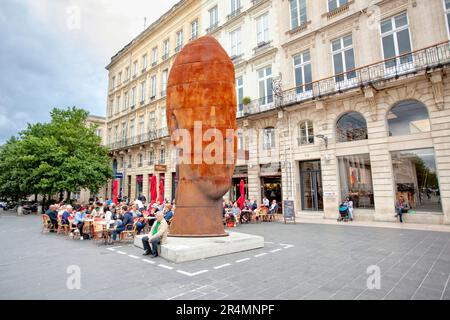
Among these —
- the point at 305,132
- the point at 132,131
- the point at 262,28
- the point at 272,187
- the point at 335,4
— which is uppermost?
the point at 262,28


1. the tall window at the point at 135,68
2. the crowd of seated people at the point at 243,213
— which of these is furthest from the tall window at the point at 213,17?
the crowd of seated people at the point at 243,213

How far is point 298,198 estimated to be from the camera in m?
17.7

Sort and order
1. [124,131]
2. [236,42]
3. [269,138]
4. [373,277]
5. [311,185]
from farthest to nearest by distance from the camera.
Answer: [124,131]
[236,42]
[269,138]
[311,185]
[373,277]

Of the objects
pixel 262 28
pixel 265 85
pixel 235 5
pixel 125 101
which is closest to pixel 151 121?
pixel 125 101

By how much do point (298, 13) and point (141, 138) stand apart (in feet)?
71.7

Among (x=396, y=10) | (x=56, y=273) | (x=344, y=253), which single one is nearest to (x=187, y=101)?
(x=56, y=273)

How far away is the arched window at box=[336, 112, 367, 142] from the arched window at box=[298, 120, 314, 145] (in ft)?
5.53

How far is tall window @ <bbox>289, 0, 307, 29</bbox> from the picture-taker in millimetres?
18516

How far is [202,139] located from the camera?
8.44 m

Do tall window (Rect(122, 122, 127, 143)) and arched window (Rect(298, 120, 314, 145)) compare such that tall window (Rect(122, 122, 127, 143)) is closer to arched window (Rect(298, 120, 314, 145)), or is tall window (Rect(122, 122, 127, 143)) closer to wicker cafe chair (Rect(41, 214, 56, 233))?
wicker cafe chair (Rect(41, 214, 56, 233))

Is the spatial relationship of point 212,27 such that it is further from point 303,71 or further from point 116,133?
point 116,133

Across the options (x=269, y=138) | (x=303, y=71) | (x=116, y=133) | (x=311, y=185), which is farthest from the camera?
(x=116, y=133)

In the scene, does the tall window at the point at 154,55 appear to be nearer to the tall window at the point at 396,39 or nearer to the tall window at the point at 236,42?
the tall window at the point at 236,42

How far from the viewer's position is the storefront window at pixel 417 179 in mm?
12641
